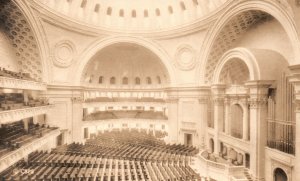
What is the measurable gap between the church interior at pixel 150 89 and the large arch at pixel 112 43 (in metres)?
0.14

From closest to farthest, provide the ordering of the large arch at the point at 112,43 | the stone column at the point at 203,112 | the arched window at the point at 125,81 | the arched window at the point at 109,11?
the stone column at the point at 203,112, the large arch at the point at 112,43, the arched window at the point at 109,11, the arched window at the point at 125,81

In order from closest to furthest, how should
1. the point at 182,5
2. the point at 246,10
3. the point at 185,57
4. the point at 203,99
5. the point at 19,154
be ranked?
the point at 19,154 < the point at 246,10 < the point at 203,99 < the point at 182,5 < the point at 185,57

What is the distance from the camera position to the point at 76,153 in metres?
22.9

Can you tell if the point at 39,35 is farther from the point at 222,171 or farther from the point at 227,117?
the point at 222,171

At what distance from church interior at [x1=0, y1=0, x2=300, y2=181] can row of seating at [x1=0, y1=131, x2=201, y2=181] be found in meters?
0.13

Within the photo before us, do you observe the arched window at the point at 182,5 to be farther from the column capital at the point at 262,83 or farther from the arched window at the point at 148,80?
the column capital at the point at 262,83

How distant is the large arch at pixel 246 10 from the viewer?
1469 cm

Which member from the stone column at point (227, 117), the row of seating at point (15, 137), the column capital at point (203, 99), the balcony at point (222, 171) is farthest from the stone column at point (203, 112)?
the row of seating at point (15, 137)

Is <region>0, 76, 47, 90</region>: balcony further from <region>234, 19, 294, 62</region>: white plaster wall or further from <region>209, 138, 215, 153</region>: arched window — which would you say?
<region>234, 19, 294, 62</region>: white plaster wall

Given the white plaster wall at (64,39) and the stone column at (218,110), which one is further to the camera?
the white plaster wall at (64,39)

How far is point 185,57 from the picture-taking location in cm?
Answer: 3030

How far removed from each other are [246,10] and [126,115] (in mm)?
25775

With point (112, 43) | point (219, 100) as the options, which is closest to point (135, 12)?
point (112, 43)

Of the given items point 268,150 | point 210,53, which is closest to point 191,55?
point 210,53
